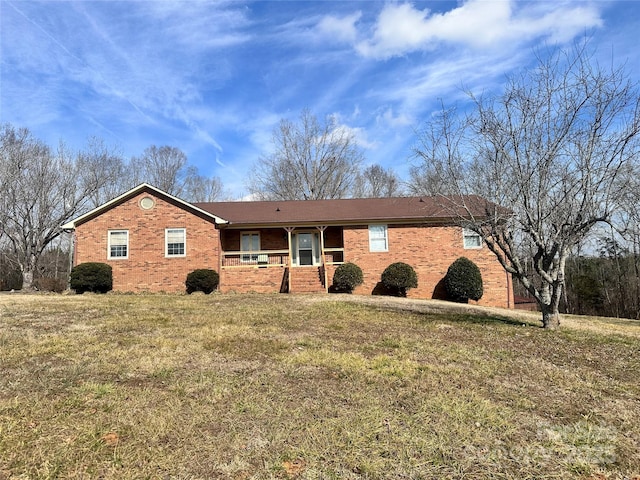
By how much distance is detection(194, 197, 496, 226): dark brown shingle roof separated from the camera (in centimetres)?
1897

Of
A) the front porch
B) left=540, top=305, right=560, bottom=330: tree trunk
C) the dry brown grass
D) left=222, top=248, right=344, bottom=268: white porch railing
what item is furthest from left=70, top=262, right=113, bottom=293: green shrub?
left=540, top=305, right=560, bottom=330: tree trunk

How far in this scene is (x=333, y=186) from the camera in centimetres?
3559

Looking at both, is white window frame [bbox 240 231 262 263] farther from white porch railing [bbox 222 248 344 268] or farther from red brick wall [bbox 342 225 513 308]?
red brick wall [bbox 342 225 513 308]

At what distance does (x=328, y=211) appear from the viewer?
20422 millimetres

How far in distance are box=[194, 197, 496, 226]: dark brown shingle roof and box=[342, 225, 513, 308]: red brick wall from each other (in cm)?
73

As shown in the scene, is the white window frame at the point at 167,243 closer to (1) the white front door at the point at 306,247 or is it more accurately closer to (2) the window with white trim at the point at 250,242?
(2) the window with white trim at the point at 250,242

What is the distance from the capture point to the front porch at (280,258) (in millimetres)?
18672

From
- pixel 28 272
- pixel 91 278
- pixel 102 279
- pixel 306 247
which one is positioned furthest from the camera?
pixel 28 272

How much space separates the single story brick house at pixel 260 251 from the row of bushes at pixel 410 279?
2.15 feet

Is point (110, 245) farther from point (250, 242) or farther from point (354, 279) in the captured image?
point (354, 279)

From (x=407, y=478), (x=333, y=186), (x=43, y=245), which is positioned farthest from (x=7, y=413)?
(x=333, y=186)

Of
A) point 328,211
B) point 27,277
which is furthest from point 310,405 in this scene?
point 27,277

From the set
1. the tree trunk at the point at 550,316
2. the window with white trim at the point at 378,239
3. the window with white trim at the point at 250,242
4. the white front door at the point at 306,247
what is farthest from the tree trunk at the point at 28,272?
the tree trunk at the point at 550,316

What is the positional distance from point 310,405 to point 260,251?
1554 cm
